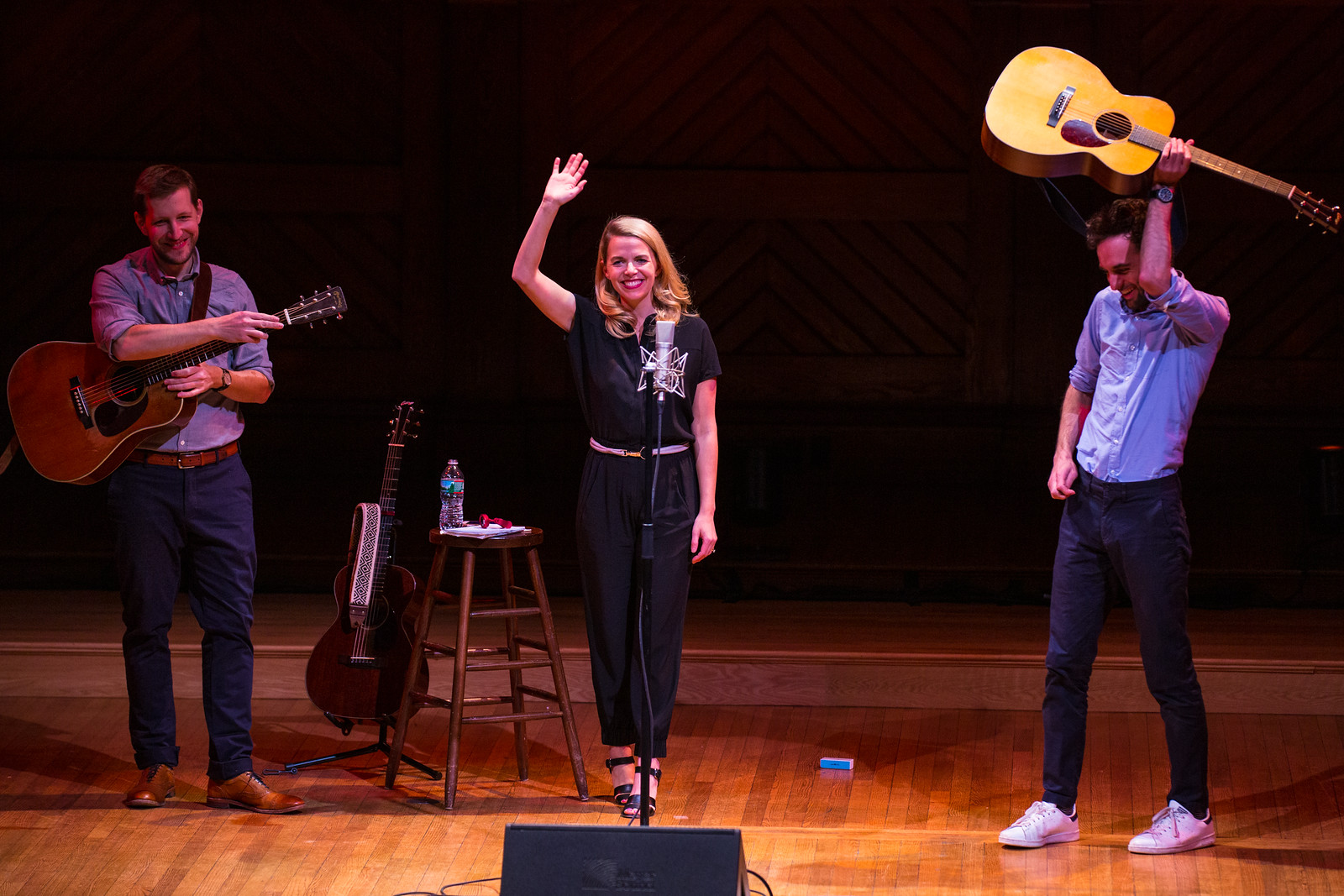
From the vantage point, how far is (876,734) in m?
4.71

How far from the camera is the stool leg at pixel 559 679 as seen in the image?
4121 mm

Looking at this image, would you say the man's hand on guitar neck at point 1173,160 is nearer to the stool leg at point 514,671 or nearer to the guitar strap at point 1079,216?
the guitar strap at point 1079,216

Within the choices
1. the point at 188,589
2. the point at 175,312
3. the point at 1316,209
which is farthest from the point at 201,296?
the point at 1316,209

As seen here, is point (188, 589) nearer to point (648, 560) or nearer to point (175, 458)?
point (175, 458)

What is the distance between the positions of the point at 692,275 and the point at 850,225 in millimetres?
962

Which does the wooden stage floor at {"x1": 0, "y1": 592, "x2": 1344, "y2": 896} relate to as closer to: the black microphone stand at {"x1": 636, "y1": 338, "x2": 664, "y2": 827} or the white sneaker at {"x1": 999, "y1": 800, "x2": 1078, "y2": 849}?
the white sneaker at {"x1": 999, "y1": 800, "x2": 1078, "y2": 849}

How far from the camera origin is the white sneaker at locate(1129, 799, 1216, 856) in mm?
3607

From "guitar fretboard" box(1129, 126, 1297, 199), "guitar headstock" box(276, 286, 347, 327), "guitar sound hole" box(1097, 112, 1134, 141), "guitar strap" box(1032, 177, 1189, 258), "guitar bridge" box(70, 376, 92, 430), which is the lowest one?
"guitar bridge" box(70, 376, 92, 430)

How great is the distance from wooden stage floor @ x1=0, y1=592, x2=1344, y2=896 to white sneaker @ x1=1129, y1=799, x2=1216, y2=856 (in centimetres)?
3

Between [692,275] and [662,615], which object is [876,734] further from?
[692,275]

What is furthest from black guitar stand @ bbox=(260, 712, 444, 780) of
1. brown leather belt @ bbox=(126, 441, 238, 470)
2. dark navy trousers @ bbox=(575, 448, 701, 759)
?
brown leather belt @ bbox=(126, 441, 238, 470)

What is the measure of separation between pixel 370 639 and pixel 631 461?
1.10 metres

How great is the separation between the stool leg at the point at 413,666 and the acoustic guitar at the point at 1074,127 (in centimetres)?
197

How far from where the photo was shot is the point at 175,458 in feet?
13.0
